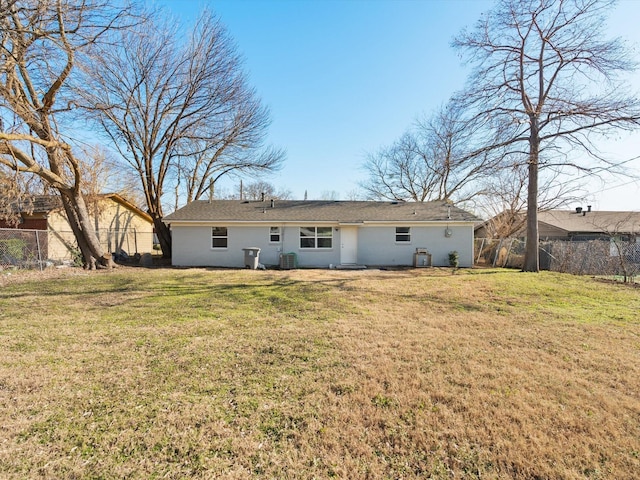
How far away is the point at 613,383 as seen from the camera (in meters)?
3.52

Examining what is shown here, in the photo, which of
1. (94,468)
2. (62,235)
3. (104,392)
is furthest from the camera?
(62,235)

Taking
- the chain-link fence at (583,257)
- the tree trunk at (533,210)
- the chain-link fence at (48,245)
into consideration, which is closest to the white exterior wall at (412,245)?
the tree trunk at (533,210)

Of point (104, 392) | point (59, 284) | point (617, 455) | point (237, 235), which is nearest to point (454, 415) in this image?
→ point (617, 455)

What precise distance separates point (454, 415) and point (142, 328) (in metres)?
5.09

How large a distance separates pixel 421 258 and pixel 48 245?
61.5 ft

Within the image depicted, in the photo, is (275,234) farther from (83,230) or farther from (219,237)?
(83,230)

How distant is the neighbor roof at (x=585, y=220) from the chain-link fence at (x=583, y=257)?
10709 millimetres

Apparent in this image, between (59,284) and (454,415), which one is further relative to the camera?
(59,284)

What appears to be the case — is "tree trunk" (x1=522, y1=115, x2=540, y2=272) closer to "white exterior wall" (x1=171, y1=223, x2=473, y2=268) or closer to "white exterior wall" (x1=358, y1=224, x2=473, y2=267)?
"white exterior wall" (x1=358, y1=224, x2=473, y2=267)

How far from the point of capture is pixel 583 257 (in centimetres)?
1354

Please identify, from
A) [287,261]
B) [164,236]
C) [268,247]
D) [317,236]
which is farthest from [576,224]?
[164,236]

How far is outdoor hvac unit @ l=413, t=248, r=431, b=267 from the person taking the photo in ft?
50.5

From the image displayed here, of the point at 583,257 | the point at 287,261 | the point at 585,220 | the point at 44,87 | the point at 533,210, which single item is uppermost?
the point at 44,87

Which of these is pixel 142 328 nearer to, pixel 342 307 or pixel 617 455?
pixel 342 307
